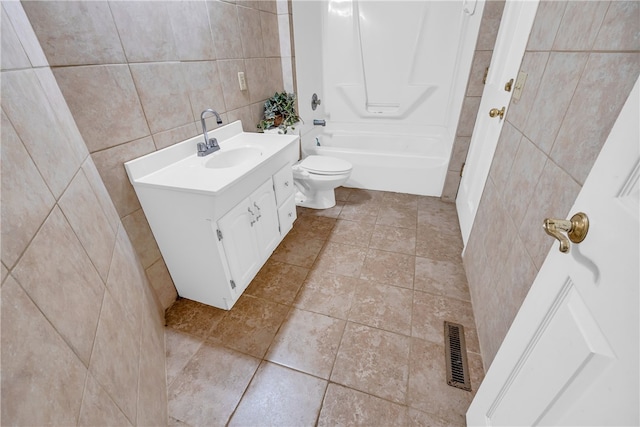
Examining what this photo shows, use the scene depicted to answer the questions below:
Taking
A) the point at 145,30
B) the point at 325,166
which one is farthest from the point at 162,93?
the point at 325,166

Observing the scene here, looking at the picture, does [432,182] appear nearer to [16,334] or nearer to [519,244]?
[519,244]

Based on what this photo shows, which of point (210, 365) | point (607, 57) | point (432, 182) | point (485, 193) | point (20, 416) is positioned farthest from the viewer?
point (432, 182)

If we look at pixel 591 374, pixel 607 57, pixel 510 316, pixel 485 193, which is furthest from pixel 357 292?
pixel 607 57

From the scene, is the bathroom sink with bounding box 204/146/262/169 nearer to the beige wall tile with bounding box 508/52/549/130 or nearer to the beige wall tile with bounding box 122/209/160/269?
the beige wall tile with bounding box 122/209/160/269

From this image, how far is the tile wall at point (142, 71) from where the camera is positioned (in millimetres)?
1005

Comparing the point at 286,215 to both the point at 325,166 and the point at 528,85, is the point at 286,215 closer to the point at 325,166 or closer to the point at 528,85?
the point at 325,166

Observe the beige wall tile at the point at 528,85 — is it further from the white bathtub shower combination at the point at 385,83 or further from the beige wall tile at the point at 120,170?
the beige wall tile at the point at 120,170

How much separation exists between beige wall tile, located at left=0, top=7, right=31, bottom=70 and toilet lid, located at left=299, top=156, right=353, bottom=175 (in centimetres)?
165

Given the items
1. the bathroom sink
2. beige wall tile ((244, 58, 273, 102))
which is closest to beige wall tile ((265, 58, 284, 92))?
beige wall tile ((244, 58, 273, 102))

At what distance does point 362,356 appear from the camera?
1294 millimetres

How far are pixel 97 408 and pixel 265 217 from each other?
1162mm

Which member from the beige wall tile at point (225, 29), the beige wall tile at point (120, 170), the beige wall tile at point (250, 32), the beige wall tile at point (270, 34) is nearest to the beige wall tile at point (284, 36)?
the beige wall tile at point (270, 34)

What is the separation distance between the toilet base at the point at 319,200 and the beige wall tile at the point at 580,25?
5.62ft

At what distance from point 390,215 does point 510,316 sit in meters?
1.37
